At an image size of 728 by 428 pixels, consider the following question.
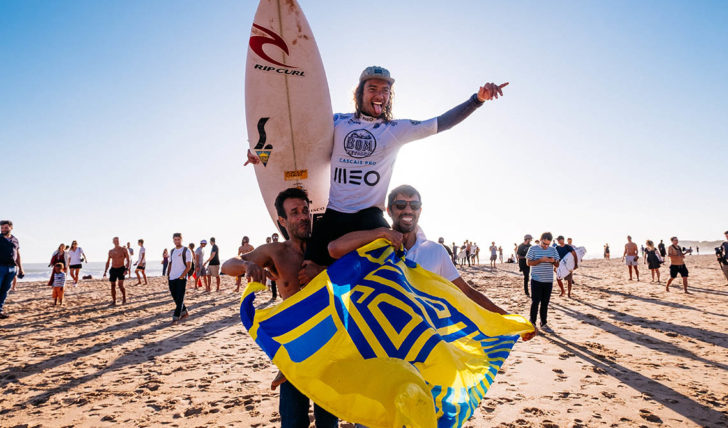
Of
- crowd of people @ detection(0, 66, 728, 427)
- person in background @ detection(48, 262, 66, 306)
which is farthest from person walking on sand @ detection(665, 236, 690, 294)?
person in background @ detection(48, 262, 66, 306)

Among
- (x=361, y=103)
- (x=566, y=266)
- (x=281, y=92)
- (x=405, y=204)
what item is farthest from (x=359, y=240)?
(x=566, y=266)

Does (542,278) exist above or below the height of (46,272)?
above

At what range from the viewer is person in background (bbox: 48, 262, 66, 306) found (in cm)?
1099

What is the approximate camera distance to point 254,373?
5.33 metres

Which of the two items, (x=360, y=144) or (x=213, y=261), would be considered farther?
(x=213, y=261)

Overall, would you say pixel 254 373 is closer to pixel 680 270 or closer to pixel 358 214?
pixel 358 214

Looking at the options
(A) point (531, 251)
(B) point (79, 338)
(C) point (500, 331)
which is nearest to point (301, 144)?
(C) point (500, 331)

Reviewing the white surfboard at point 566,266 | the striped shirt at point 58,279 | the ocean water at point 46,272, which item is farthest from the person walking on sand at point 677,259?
the ocean water at point 46,272

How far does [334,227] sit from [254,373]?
3729 millimetres

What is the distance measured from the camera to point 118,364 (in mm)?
5742

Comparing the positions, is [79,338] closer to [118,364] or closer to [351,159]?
[118,364]

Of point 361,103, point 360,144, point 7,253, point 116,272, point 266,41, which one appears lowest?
point 116,272

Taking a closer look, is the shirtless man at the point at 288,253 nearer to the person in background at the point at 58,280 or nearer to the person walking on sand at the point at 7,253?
the person walking on sand at the point at 7,253

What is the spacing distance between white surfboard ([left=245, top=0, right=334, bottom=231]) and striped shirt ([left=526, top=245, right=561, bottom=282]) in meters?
5.81
